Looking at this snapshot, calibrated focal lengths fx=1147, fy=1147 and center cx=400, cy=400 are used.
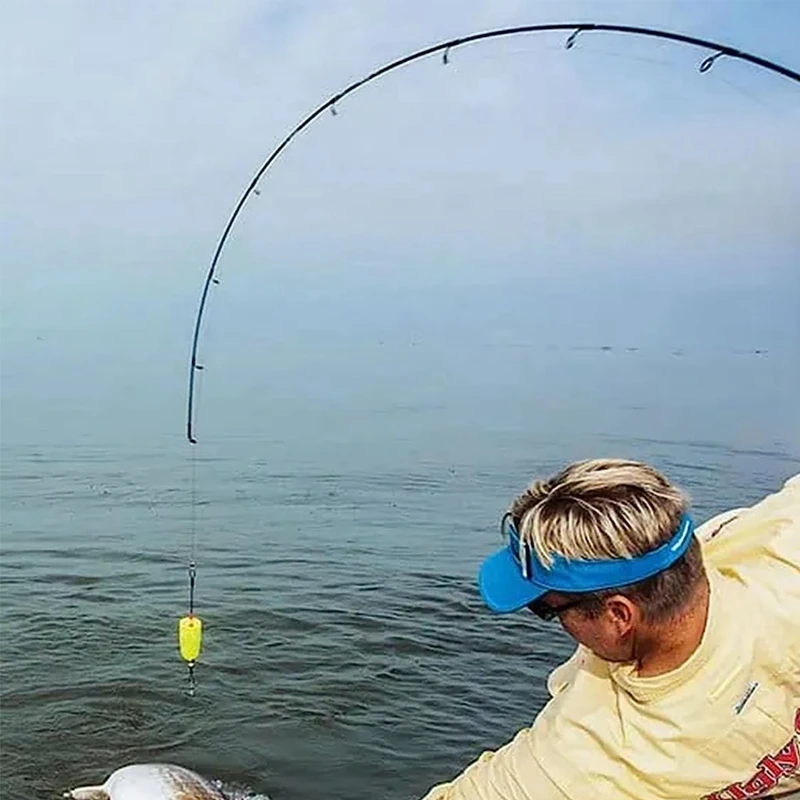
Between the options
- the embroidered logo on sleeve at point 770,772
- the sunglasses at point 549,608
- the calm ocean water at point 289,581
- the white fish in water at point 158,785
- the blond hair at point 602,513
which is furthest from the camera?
the calm ocean water at point 289,581

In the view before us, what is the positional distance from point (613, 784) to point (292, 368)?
107ft

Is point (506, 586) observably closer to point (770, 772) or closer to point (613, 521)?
point (613, 521)

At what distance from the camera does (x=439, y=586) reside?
34.2 feet

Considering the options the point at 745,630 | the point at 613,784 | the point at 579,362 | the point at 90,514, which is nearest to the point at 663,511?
the point at 745,630

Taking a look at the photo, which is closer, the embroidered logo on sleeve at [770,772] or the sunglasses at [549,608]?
the sunglasses at [549,608]

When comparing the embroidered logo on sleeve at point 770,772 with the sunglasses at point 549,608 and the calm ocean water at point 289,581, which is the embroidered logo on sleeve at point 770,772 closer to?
the sunglasses at point 549,608

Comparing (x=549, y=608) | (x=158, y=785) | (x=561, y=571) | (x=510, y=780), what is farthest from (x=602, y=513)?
(x=158, y=785)

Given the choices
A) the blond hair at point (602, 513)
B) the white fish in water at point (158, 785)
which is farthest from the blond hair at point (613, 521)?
the white fish in water at point (158, 785)

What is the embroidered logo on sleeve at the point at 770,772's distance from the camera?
8.87 ft

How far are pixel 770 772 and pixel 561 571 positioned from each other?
2.67 feet

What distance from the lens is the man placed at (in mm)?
2430

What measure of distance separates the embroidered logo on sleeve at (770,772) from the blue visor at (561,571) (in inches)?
23.3

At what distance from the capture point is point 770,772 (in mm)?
2742

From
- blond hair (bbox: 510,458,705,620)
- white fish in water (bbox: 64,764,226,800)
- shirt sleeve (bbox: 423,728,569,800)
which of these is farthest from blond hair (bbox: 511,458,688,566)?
white fish in water (bbox: 64,764,226,800)
